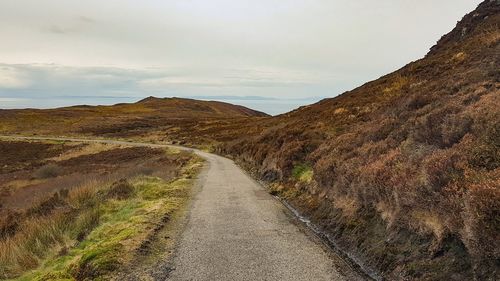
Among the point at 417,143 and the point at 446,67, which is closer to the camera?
the point at 417,143

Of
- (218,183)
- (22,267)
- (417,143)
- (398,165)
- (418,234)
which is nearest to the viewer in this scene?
(418,234)

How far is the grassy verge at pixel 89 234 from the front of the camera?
9.49m

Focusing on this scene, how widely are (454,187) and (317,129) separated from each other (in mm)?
21051

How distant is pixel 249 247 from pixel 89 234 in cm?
517

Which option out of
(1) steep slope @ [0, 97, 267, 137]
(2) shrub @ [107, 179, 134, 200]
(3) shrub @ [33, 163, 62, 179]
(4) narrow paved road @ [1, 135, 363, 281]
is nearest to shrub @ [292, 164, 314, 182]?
(4) narrow paved road @ [1, 135, 363, 281]

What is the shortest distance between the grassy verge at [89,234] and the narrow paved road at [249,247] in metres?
1.25

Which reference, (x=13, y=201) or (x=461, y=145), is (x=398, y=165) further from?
(x=13, y=201)

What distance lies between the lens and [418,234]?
8930 millimetres

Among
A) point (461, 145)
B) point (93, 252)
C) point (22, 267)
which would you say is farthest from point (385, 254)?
point (22, 267)

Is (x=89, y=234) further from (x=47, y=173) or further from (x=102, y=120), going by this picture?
(x=102, y=120)

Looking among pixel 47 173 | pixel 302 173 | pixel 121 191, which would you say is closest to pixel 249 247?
pixel 302 173

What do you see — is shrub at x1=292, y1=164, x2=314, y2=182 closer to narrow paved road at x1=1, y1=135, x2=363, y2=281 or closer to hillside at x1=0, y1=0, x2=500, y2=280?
hillside at x1=0, y1=0, x2=500, y2=280

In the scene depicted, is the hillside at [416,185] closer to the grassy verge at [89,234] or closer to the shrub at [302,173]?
the shrub at [302,173]

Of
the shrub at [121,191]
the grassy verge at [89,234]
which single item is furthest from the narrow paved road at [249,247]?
the shrub at [121,191]
